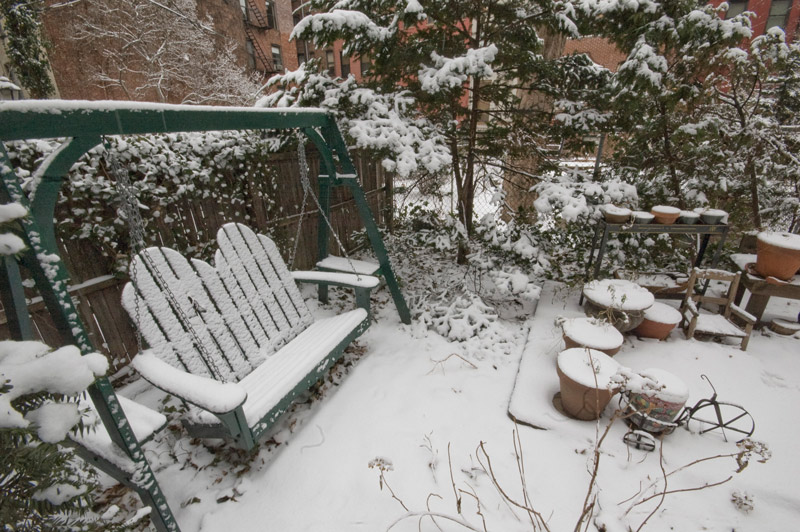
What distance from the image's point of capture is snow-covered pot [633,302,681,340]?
3.05m

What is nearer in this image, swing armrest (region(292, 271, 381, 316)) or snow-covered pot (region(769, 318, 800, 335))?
swing armrest (region(292, 271, 381, 316))

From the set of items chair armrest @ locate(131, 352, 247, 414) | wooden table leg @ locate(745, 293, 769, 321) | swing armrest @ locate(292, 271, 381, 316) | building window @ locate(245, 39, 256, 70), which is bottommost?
wooden table leg @ locate(745, 293, 769, 321)

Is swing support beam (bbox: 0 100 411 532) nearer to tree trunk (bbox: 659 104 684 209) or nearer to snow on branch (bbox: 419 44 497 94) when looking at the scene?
snow on branch (bbox: 419 44 497 94)

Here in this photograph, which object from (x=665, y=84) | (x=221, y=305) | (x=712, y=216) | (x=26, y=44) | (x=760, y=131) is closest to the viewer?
(x=221, y=305)

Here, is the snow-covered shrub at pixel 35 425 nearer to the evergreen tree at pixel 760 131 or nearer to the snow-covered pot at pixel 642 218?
the snow-covered pot at pixel 642 218

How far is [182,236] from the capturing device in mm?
3156

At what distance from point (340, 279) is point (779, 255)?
151 inches

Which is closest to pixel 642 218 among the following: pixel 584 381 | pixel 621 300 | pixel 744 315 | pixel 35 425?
pixel 621 300

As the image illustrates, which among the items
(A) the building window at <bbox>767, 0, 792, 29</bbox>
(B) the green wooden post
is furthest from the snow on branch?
(A) the building window at <bbox>767, 0, 792, 29</bbox>

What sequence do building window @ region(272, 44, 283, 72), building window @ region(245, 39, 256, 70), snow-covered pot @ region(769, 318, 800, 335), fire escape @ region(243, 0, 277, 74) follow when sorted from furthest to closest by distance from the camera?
building window @ region(272, 44, 283, 72) → fire escape @ region(243, 0, 277, 74) → building window @ region(245, 39, 256, 70) → snow-covered pot @ region(769, 318, 800, 335)

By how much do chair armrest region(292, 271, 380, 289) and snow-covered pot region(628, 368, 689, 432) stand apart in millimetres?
1980

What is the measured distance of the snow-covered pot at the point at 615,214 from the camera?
10.8ft

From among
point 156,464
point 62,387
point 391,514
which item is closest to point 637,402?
point 391,514

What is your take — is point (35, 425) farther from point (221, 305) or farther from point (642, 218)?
point (642, 218)
